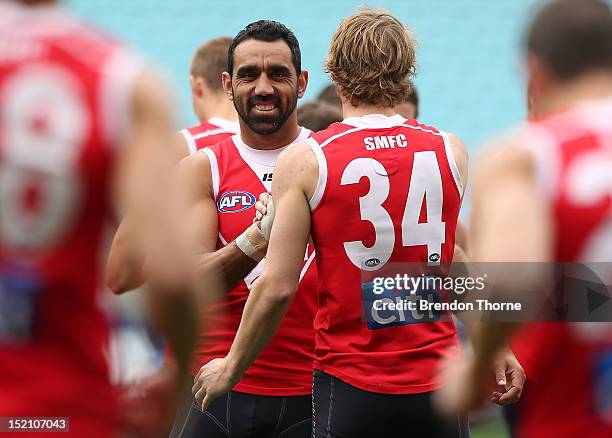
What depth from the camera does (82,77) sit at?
2.35 m

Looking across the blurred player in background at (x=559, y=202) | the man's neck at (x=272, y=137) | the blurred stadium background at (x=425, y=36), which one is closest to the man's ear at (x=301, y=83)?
the man's neck at (x=272, y=137)

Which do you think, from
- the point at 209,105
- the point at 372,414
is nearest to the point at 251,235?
the point at 372,414

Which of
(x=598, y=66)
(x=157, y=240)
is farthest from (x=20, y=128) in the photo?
(x=598, y=66)

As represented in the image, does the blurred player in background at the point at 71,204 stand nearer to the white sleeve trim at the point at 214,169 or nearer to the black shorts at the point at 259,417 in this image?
the black shorts at the point at 259,417

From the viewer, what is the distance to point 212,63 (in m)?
6.74

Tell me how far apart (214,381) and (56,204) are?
2.00 m

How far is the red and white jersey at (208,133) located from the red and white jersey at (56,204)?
3.43m

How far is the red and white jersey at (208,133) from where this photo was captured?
5.89 metres

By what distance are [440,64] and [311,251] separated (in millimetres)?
13810

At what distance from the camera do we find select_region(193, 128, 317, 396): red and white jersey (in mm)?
4992

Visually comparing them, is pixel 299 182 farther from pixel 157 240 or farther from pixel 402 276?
pixel 157 240

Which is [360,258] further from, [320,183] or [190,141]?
[190,141]

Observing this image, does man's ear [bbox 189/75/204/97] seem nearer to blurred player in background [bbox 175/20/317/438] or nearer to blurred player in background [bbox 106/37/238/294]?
blurred player in background [bbox 106/37/238/294]

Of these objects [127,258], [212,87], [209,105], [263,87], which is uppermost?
[212,87]
